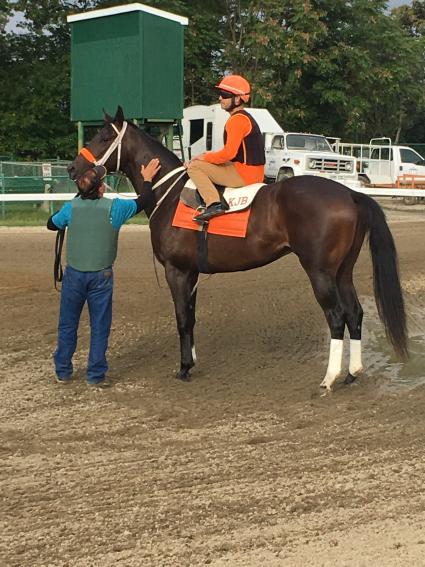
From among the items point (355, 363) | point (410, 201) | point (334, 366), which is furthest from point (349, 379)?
point (410, 201)

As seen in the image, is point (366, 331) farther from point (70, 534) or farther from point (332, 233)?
point (70, 534)

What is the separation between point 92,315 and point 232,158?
1.86m

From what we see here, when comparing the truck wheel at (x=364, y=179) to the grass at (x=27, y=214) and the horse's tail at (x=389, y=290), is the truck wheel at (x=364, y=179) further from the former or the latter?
the horse's tail at (x=389, y=290)

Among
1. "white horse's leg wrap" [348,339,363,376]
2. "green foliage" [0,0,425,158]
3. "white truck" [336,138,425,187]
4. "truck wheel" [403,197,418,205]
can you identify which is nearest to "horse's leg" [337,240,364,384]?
"white horse's leg wrap" [348,339,363,376]

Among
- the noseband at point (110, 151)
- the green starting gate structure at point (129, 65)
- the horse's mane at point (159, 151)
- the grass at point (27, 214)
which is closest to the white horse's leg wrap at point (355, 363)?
the horse's mane at point (159, 151)

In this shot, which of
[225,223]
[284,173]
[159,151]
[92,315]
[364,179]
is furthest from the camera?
[364,179]

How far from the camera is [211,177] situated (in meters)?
6.43

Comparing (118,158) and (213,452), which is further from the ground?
(118,158)

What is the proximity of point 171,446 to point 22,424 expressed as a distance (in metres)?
1.20

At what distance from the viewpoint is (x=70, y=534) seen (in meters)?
3.55

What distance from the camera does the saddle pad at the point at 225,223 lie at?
21.0 ft

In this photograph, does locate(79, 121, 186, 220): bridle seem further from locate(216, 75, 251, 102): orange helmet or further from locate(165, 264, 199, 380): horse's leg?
locate(216, 75, 251, 102): orange helmet

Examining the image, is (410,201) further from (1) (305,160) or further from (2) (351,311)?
(2) (351,311)

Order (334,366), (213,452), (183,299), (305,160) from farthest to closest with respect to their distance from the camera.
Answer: (305,160) < (183,299) < (334,366) < (213,452)
